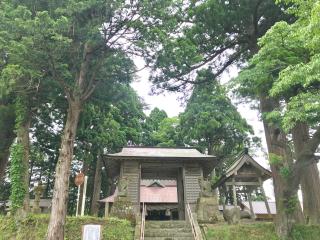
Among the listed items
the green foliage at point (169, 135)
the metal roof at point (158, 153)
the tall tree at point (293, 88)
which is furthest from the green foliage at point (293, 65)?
the green foliage at point (169, 135)

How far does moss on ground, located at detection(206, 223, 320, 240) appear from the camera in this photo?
1055cm

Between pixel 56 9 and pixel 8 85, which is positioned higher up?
pixel 56 9

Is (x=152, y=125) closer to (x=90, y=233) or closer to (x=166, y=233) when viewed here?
(x=166, y=233)

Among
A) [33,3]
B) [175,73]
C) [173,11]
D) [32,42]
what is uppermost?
[173,11]

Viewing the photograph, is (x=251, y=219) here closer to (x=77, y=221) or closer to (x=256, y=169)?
(x=256, y=169)

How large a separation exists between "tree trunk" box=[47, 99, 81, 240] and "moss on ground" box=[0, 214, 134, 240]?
765mm

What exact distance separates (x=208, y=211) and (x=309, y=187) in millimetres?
3859

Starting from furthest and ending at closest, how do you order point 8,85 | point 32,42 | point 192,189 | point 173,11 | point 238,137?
point 238,137 < point 192,189 < point 173,11 < point 8,85 < point 32,42

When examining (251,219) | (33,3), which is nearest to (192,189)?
(251,219)

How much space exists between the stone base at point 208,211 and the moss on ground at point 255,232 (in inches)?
37.1

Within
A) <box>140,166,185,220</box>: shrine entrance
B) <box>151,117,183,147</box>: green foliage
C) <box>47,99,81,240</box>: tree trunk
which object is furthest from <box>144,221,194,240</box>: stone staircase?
<box>151,117,183,147</box>: green foliage

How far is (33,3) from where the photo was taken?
12000 mm

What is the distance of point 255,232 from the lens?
1094cm

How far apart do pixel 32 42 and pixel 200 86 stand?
28.6 feet
